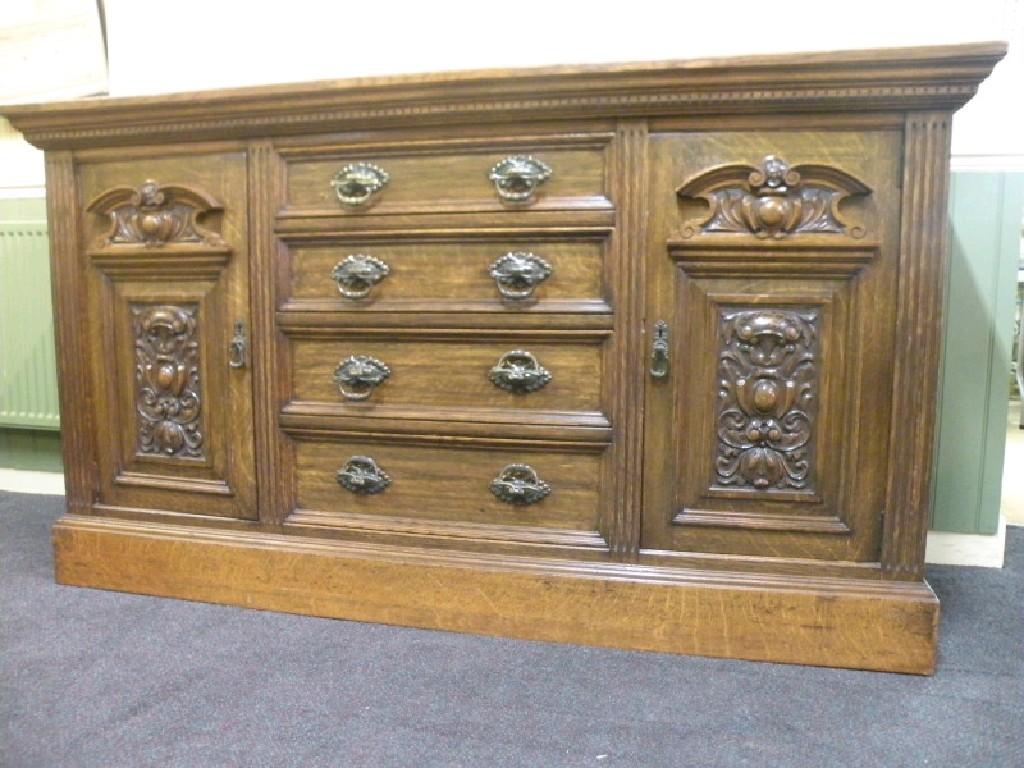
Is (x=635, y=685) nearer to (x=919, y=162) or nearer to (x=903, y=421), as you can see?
(x=903, y=421)

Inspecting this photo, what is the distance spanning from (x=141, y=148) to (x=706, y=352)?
1183 mm

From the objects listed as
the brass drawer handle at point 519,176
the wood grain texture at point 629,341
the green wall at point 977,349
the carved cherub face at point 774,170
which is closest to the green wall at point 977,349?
the green wall at point 977,349

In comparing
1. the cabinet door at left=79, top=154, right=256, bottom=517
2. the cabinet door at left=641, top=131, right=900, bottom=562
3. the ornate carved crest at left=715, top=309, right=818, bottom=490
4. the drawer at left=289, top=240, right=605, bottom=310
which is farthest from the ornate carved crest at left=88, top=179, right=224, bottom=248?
the ornate carved crest at left=715, top=309, right=818, bottom=490

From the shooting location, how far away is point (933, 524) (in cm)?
179

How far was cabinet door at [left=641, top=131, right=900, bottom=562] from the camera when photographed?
4.04 ft

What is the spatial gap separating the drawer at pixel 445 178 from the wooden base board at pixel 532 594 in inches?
25.7

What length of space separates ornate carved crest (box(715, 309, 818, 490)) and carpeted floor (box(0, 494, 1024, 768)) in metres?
0.34

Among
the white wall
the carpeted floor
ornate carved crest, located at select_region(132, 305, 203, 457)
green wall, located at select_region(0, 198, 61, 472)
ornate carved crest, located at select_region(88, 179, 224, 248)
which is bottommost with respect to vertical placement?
the carpeted floor

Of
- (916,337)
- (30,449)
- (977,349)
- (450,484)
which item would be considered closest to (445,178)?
(450,484)

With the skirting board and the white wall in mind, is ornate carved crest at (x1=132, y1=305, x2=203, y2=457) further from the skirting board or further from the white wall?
the skirting board

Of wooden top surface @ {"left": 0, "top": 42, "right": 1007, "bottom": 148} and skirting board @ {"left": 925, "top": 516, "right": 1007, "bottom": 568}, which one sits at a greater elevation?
wooden top surface @ {"left": 0, "top": 42, "right": 1007, "bottom": 148}

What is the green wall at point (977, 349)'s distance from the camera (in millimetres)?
1676

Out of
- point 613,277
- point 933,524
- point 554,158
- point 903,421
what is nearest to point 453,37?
point 554,158

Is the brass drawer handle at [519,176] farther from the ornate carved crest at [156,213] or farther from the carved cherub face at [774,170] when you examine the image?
the ornate carved crest at [156,213]
